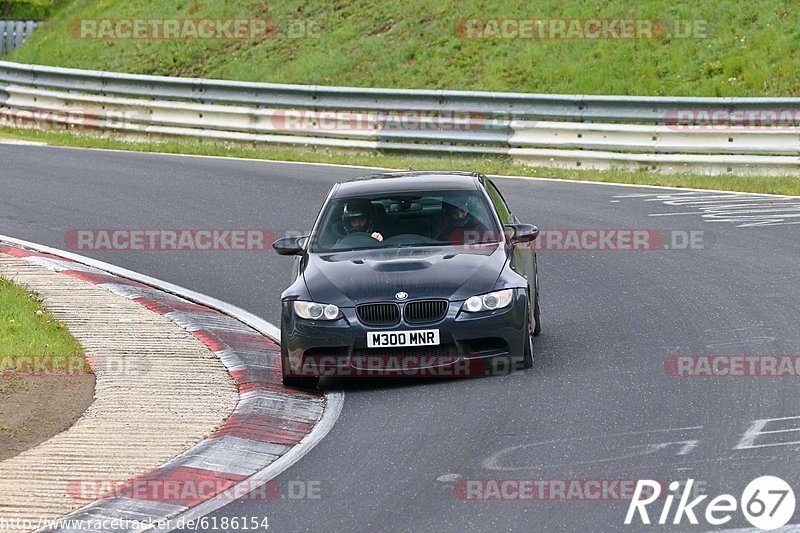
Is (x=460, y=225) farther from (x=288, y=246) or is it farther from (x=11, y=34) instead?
(x=11, y=34)

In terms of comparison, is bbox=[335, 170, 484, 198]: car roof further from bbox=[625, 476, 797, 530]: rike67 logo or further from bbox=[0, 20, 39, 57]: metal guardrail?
bbox=[0, 20, 39, 57]: metal guardrail

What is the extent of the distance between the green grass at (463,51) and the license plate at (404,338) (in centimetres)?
1542

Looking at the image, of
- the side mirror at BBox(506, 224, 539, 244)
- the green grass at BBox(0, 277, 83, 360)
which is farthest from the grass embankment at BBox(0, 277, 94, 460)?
the side mirror at BBox(506, 224, 539, 244)

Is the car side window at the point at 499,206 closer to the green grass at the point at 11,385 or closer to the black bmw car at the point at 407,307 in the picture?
the black bmw car at the point at 407,307

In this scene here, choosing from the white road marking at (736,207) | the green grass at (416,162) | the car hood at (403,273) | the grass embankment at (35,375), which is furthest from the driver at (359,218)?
the green grass at (416,162)

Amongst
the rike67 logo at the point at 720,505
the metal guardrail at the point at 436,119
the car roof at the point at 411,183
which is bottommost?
the rike67 logo at the point at 720,505

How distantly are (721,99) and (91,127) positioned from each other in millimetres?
12649

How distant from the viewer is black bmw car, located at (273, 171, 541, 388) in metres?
9.63

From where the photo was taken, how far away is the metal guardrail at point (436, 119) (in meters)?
20.6

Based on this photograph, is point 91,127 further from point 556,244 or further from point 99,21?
point 556,244

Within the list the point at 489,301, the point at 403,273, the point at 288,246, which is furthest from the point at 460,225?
the point at 288,246

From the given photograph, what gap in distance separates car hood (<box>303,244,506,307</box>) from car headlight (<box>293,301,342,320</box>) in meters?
0.05

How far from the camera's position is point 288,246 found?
1062 centimetres

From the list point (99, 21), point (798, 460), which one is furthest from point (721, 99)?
point (99, 21)
